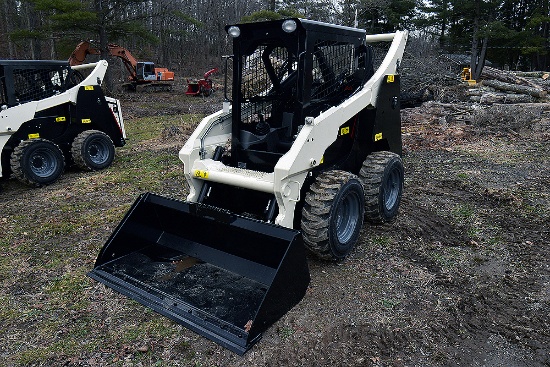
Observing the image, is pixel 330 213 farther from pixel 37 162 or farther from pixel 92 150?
pixel 92 150

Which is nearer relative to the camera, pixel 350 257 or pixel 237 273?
pixel 237 273

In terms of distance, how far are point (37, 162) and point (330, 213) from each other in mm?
5733

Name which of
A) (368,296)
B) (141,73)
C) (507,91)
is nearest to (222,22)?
(141,73)

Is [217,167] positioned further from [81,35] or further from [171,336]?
[81,35]

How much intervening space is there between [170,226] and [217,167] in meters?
0.75

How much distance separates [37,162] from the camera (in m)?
7.41

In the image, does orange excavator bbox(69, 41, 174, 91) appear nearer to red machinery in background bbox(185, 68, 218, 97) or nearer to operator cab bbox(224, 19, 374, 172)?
red machinery in background bbox(185, 68, 218, 97)

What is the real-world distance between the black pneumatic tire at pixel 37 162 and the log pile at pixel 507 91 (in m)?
12.5

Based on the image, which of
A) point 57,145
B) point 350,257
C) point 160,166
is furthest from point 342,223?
point 57,145

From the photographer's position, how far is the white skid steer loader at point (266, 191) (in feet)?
11.5

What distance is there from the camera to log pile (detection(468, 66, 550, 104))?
14.2m

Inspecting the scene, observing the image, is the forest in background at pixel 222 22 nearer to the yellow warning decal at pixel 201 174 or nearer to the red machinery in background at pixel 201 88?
the red machinery in background at pixel 201 88

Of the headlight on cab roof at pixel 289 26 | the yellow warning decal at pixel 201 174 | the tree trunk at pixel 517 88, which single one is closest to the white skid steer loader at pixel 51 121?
the yellow warning decal at pixel 201 174

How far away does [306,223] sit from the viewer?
3.95 m
